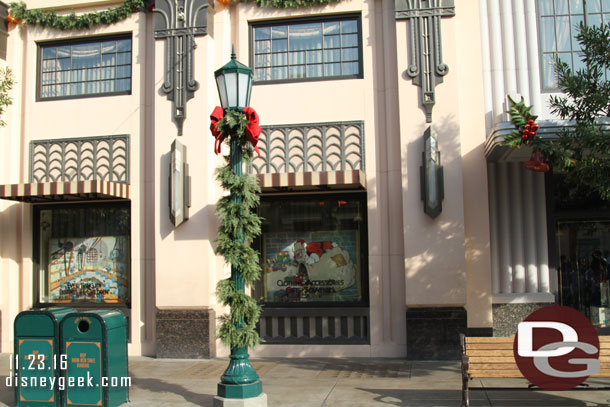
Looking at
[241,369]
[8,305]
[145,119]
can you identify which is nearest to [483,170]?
[241,369]

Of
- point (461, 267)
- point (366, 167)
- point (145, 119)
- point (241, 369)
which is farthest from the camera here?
point (145, 119)

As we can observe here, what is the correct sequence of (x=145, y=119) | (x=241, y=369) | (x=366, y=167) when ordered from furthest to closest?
1. (x=145, y=119)
2. (x=366, y=167)
3. (x=241, y=369)

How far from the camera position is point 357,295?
39.9 feet

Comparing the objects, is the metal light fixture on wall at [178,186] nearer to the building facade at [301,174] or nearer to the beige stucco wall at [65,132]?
the building facade at [301,174]

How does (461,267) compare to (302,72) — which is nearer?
(461,267)

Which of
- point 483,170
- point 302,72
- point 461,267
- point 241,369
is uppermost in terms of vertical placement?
point 302,72

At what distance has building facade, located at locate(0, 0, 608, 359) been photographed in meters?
11.4

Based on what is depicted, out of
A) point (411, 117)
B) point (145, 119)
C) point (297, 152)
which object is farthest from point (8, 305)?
point (411, 117)

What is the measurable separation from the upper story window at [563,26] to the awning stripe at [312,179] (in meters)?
4.03

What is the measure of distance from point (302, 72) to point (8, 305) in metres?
7.92

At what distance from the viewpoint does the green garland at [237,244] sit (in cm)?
809

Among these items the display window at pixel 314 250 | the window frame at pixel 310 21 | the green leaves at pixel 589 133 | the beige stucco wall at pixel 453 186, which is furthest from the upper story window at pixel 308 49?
the green leaves at pixel 589 133

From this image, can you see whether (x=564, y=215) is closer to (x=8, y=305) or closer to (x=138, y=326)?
(x=138, y=326)

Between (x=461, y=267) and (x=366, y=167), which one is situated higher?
(x=366, y=167)
